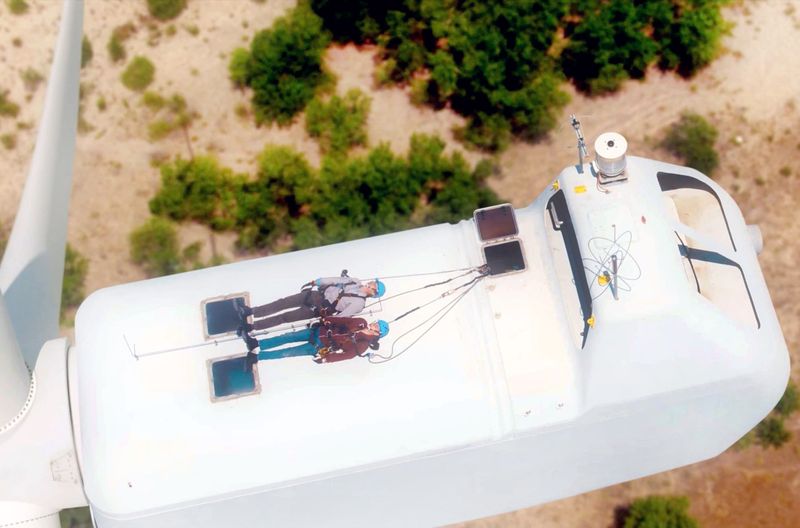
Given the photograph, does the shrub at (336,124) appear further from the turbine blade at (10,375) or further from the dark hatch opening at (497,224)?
the turbine blade at (10,375)

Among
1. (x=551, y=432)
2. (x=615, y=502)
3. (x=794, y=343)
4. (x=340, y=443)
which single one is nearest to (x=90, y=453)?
(x=340, y=443)

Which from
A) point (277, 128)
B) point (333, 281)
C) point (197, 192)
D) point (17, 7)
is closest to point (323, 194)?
point (277, 128)

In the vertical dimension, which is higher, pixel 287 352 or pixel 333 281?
pixel 333 281

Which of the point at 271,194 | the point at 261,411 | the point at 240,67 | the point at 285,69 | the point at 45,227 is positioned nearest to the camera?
the point at 261,411

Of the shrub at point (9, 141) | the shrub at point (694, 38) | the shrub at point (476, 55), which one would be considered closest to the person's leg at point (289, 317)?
the shrub at point (476, 55)

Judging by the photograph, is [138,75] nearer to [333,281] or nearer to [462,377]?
[333,281]

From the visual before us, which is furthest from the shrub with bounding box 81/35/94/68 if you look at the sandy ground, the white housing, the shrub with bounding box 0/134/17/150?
the white housing

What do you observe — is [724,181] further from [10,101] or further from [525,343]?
[10,101]
